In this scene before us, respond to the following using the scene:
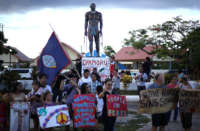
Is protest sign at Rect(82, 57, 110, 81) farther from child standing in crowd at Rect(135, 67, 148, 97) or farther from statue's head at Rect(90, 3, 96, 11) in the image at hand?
statue's head at Rect(90, 3, 96, 11)

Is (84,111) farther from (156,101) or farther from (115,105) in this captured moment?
(156,101)

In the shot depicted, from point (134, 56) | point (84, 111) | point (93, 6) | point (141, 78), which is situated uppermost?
point (93, 6)

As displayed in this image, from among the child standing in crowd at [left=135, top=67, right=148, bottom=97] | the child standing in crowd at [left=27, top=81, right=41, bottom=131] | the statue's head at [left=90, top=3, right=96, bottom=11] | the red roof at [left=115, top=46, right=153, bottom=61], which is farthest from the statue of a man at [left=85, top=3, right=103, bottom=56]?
the red roof at [left=115, top=46, right=153, bottom=61]

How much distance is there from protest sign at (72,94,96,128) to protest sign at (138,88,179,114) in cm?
114

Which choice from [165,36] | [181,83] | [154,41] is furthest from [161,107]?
[154,41]

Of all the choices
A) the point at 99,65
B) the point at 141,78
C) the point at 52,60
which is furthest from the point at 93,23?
the point at 52,60

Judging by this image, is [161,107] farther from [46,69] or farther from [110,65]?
[110,65]

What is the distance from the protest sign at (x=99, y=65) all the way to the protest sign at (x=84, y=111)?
6708 mm

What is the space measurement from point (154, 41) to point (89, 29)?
83.3 feet

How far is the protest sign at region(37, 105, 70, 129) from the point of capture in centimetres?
734

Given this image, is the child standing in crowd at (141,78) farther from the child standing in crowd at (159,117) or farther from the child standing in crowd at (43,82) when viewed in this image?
the child standing in crowd at (43,82)

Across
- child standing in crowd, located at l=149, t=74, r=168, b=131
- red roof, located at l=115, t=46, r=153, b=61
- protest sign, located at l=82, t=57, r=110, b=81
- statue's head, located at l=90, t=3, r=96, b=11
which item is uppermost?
statue's head, located at l=90, t=3, r=96, b=11

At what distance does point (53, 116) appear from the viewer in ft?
24.5

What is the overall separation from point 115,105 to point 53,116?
1.41 m
